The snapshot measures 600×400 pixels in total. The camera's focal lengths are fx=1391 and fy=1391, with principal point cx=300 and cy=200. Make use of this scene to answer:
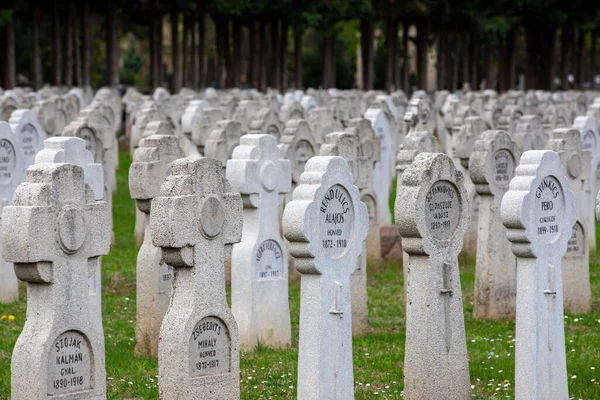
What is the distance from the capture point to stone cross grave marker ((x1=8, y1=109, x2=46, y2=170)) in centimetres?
1792

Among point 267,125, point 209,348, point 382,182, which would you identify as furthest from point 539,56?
point 209,348

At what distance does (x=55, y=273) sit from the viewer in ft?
28.3

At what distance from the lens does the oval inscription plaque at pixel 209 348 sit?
9172 mm

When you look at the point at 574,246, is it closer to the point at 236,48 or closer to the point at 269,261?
the point at 269,261

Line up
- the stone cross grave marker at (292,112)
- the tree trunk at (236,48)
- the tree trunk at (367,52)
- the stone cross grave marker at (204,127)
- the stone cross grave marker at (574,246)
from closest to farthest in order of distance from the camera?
the stone cross grave marker at (574,246), the stone cross grave marker at (204,127), the stone cross grave marker at (292,112), the tree trunk at (367,52), the tree trunk at (236,48)

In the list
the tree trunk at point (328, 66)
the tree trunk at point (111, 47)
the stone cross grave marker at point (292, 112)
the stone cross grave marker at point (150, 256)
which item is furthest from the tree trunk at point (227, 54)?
the stone cross grave marker at point (150, 256)

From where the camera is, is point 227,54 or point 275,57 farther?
point 227,54

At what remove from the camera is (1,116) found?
76.0 feet

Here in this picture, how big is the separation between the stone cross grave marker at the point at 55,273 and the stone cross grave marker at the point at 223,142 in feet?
24.0

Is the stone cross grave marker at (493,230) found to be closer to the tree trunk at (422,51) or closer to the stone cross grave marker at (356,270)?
the stone cross grave marker at (356,270)

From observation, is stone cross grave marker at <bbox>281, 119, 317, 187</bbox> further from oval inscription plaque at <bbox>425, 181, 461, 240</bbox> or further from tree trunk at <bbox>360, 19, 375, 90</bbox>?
tree trunk at <bbox>360, 19, 375, 90</bbox>

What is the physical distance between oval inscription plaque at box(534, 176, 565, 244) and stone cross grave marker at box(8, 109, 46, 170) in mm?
9080

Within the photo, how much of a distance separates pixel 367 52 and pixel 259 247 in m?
42.4

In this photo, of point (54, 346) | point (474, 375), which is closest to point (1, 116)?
point (474, 375)
